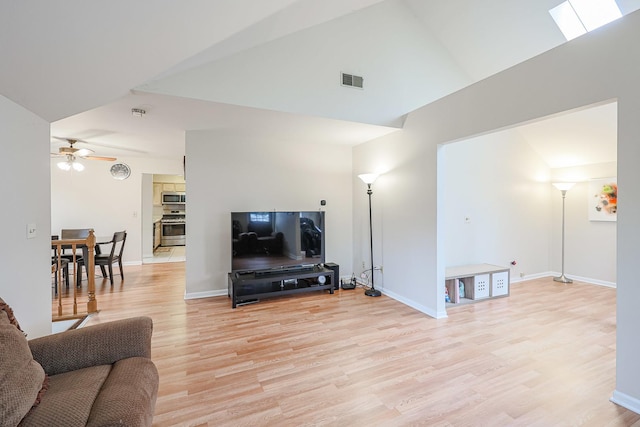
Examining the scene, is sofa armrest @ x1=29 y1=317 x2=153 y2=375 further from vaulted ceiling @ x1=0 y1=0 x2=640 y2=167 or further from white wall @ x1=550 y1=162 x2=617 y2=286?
white wall @ x1=550 y1=162 x2=617 y2=286

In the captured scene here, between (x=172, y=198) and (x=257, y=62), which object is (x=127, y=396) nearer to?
(x=257, y=62)

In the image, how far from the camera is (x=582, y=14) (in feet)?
11.8

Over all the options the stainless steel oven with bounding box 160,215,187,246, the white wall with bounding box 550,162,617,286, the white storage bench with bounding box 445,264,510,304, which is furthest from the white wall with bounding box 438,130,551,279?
the stainless steel oven with bounding box 160,215,187,246

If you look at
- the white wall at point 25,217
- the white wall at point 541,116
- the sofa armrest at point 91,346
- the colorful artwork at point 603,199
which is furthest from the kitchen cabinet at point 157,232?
the colorful artwork at point 603,199

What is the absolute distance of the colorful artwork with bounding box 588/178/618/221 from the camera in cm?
457

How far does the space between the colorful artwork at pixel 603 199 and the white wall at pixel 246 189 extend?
4.23 metres

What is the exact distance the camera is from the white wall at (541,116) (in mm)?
1842

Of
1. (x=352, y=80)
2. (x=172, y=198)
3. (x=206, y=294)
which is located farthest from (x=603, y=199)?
(x=172, y=198)

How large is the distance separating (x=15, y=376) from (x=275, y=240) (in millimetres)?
3099

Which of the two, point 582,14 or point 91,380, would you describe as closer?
point 91,380

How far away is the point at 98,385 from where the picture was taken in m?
1.37

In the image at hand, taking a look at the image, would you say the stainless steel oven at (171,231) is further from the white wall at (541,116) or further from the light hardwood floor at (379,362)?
the white wall at (541,116)

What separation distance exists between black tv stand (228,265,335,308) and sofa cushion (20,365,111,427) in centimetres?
226

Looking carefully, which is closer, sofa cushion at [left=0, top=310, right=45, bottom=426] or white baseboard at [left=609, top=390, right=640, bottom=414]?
sofa cushion at [left=0, top=310, right=45, bottom=426]
